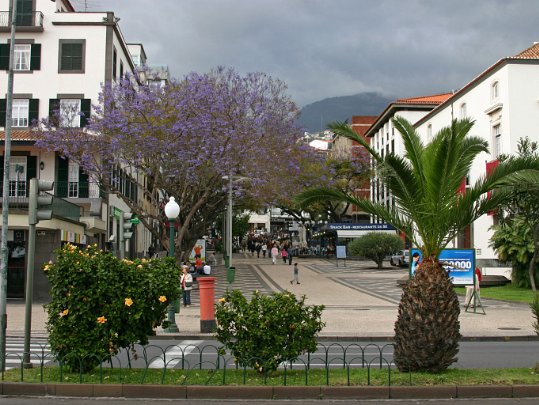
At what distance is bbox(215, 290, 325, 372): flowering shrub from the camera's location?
31.1 ft

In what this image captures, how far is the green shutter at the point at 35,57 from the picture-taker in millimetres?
38000

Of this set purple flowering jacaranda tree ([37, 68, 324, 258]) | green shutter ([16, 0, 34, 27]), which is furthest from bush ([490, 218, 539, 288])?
green shutter ([16, 0, 34, 27])

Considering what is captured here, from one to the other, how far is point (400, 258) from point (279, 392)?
43.2 m

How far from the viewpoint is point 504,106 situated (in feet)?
129

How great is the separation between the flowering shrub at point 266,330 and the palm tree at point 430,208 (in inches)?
58.9

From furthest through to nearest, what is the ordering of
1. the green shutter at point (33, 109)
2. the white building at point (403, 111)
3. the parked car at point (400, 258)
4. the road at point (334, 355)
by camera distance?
the white building at point (403, 111) → the parked car at point (400, 258) → the green shutter at point (33, 109) → the road at point (334, 355)

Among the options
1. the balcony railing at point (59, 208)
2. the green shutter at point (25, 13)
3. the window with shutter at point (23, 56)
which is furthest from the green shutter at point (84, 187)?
the green shutter at point (25, 13)

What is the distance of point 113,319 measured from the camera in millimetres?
9602

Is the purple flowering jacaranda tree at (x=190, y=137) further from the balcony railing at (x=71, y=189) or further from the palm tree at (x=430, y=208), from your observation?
the palm tree at (x=430, y=208)

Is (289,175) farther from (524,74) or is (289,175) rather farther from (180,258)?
(524,74)

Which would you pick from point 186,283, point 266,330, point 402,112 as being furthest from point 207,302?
point 402,112

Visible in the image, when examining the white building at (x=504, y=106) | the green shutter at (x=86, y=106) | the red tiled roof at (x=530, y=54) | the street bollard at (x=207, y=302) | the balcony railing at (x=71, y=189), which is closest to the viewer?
the street bollard at (x=207, y=302)

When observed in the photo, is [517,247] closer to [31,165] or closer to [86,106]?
[86,106]

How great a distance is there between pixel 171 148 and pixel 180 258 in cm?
594
